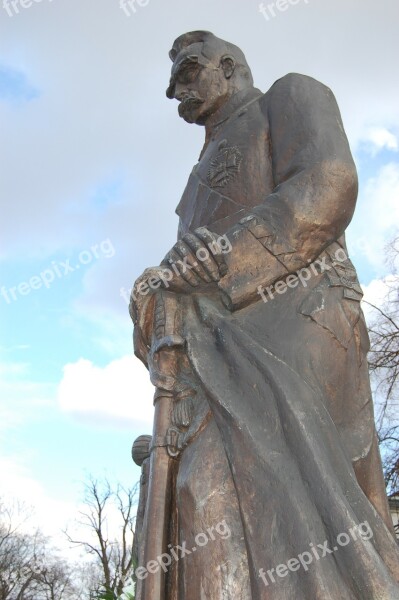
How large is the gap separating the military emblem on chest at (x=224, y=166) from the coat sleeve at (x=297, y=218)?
359 mm

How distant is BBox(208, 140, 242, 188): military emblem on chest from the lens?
3.67 m

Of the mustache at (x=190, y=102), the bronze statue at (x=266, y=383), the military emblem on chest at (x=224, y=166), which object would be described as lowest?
the bronze statue at (x=266, y=383)

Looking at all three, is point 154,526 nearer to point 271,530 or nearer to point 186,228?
point 271,530

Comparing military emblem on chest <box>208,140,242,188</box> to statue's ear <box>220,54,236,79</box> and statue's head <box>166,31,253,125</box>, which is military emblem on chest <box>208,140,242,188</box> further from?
statue's ear <box>220,54,236,79</box>

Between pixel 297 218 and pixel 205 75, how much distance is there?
141 centimetres

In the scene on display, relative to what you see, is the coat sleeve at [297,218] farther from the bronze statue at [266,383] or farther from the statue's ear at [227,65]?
the statue's ear at [227,65]

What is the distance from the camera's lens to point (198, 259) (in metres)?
3.05

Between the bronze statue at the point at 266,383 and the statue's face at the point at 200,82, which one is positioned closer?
the bronze statue at the point at 266,383

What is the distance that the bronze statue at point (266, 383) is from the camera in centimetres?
257

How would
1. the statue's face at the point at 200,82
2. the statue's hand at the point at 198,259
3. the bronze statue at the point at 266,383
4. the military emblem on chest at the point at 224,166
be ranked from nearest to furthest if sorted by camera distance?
1. the bronze statue at the point at 266,383
2. the statue's hand at the point at 198,259
3. the military emblem on chest at the point at 224,166
4. the statue's face at the point at 200,82

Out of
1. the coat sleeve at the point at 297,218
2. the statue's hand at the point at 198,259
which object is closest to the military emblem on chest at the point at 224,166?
the coat sleeve at the point at 297,218

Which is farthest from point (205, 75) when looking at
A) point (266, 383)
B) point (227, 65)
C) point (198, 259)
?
point (266, 383)

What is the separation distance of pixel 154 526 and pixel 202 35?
2.80 metres

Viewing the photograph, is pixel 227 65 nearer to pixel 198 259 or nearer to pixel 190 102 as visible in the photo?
pixel 190 102
